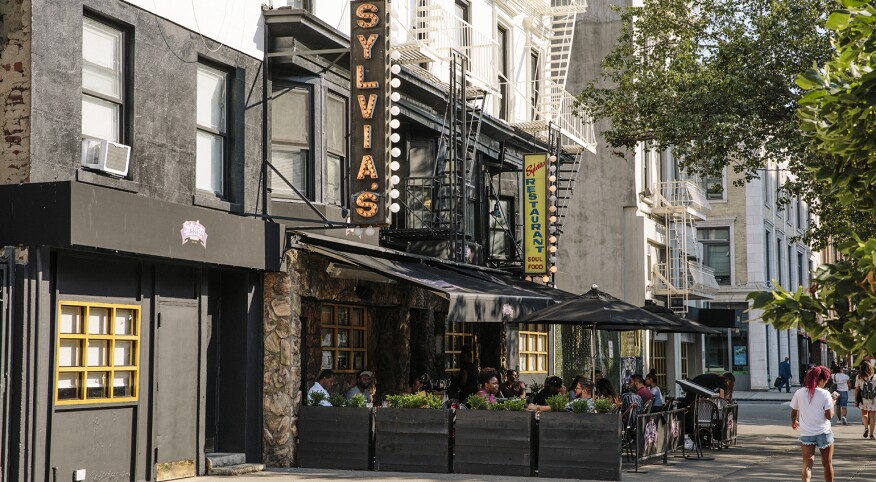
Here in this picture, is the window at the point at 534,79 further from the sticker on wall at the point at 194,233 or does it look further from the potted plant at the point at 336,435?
the sticker on wall at the point at 194,233

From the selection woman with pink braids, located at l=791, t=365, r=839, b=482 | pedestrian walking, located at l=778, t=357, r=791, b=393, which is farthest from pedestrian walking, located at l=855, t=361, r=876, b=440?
pedestrian walking, located at l=778, t=357, r=791, b=393

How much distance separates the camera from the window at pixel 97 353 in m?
12.9

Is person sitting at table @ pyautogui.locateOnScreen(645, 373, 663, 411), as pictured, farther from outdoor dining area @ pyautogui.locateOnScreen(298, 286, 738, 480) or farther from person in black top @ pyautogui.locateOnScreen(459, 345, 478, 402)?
person in black top @ pyautogui.locateOnScreen(459, 345, 478, 402)

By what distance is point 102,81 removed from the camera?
44.9 ft

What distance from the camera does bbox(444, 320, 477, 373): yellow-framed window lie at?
935 inches

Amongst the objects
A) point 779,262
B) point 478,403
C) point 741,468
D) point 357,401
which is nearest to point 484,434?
point 478,403

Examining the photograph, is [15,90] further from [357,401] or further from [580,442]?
[580,442]

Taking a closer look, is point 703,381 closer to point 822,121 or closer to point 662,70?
point 662,70

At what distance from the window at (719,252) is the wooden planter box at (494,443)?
4448cm

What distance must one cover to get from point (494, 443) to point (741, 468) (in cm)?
438

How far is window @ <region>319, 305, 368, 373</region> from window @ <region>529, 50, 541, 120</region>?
920 cm

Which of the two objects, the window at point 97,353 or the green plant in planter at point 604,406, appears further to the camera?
the green plant in planter at point 604,406

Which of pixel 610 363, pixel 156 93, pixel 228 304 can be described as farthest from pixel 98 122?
pixel 610 363

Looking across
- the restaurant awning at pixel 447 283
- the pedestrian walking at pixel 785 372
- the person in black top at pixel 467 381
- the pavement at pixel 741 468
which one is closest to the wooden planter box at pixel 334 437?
the pavement at pixel 741 468
